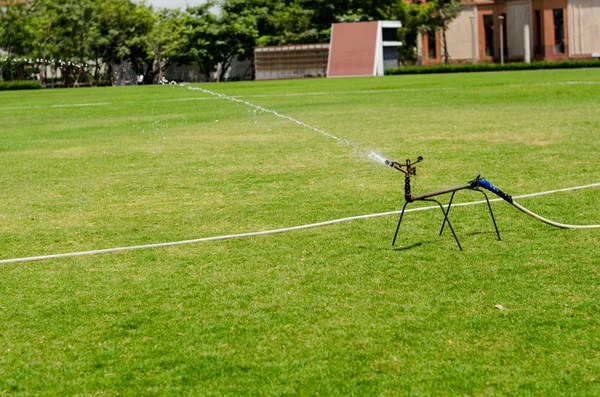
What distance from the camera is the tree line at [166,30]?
6856 cm

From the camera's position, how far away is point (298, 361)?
203 inches

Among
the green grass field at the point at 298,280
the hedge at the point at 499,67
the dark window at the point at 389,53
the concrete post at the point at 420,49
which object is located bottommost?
the green grass field at the point at 298,280

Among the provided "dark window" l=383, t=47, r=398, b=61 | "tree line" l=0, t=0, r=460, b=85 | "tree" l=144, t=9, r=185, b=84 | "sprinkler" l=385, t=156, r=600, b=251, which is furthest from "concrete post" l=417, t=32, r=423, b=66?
"sprinkler" l=385, t=156, r=600, b=251

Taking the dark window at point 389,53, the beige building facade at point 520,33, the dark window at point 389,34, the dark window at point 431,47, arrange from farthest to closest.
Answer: the dark window at point 431,47, the beige building facade at point 520,33, the dark window at point 389,34, the dark window at point 389,53

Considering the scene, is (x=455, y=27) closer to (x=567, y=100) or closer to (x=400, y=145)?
(x=567, y=100)

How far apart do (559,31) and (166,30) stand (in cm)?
3158

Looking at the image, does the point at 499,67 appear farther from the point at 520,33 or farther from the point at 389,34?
the point at 520,33

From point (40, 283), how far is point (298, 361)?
2.75 metres

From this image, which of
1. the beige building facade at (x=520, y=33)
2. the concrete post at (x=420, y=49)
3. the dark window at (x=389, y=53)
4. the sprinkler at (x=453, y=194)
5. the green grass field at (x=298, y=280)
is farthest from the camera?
the concrete post at (x=420, y=49)

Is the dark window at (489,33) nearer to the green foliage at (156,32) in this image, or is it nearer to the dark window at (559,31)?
the dark window at (559,31)

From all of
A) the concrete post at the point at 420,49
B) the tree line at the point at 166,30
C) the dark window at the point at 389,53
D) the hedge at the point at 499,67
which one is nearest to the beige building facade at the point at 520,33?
the concrete post at the point at 420,49

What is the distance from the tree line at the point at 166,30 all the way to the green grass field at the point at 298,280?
5643 centimetres

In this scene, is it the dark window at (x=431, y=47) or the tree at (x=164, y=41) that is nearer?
the tree at (x=164, y=41)

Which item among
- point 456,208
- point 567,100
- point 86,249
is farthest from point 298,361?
point 567,100
